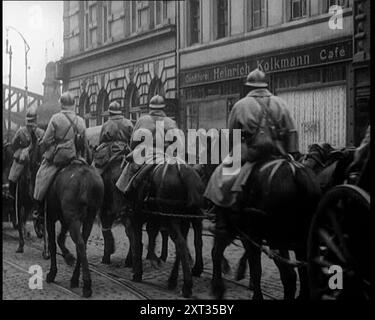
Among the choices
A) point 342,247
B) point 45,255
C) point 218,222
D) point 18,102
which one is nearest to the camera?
point 342,247

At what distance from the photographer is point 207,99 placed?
779 cm

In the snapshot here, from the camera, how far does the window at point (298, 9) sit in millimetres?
6291

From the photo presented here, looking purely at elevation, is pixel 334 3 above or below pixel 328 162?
above

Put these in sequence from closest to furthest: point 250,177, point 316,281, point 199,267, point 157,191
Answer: point 316,281
point 250,177
point 157,191
point 199,267

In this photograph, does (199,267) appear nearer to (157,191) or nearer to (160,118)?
(157,191)

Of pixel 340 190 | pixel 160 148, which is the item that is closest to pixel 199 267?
pixel 160 148

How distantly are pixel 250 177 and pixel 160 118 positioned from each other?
1991 millimetres

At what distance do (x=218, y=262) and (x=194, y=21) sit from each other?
94.9 inches

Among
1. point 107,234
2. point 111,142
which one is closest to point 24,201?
point 111,142

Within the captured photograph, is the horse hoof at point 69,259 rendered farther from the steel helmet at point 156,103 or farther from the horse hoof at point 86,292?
the steel helmet at point 156,103

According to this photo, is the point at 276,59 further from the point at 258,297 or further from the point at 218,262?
the point at 258,297

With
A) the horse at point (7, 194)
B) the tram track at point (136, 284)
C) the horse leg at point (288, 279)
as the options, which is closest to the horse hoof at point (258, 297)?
the tram track at point (136, 284)

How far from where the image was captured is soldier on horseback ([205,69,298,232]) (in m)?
6.35

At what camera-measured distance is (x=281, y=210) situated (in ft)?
19.5
